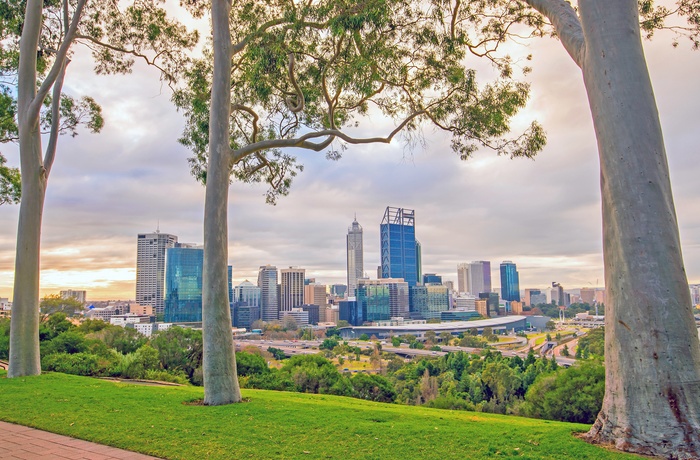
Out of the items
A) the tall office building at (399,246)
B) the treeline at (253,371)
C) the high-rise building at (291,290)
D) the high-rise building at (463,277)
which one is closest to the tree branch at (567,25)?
the treeline at (253,371)

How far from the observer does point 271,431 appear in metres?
4.68

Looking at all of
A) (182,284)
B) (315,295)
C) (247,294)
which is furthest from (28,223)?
(315,295)

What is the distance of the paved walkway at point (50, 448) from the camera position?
13.0ft

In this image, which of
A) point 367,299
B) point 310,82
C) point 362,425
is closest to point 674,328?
point 362,425

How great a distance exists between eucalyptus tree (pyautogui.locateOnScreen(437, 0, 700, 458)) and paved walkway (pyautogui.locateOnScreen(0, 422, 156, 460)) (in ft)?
12.9

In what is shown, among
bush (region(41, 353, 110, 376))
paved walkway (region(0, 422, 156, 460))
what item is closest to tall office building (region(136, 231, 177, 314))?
bush (region(41, 353, 110, 376))

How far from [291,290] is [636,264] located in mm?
96582

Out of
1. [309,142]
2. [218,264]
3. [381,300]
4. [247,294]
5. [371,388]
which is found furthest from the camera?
[381,300]

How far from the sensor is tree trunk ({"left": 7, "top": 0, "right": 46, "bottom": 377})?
859 centimetres

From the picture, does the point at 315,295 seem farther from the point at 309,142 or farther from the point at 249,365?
the point at 309,142

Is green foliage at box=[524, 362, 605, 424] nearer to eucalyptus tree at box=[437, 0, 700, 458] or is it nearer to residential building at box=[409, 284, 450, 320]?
eucalyptus tree at box=[437, 0, 700, 458]

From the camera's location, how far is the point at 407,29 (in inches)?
332

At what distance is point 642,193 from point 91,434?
5.40 meters

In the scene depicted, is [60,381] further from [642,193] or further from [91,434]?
[642,193]
